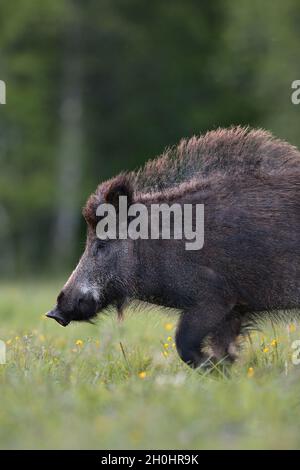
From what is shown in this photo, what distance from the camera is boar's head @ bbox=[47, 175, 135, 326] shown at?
6.70 metres

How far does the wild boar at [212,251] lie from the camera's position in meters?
6.20

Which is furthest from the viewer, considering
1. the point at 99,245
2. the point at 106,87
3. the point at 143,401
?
Result: the point at 106,87

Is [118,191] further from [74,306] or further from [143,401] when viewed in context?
[143,401]

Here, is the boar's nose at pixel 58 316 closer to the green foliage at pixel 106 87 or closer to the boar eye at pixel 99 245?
the boar eye at pixel 99 245

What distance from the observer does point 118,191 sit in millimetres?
6758

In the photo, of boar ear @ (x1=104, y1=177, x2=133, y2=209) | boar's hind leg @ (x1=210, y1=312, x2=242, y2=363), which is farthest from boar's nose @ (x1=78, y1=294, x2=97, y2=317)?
boar's hind leg @ (x1=210, y1=312, x2=242, y2=363)

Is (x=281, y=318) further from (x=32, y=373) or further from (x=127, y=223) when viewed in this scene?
(x=32, y=373)

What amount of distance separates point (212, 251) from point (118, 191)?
3.08 feet

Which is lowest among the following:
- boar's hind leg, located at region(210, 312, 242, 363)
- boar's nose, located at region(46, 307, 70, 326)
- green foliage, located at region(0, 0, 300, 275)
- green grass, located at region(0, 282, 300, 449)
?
green grass, located at region(0, 282, 300, 449)

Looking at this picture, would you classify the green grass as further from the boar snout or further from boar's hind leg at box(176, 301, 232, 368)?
the boar snout

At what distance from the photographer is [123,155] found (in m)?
26.4

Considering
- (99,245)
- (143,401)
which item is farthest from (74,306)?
(143,401)

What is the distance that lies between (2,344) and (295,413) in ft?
9.85

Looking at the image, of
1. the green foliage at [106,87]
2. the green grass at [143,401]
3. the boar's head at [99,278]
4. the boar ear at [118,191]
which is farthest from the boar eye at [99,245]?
the green foliage at [106,87]
